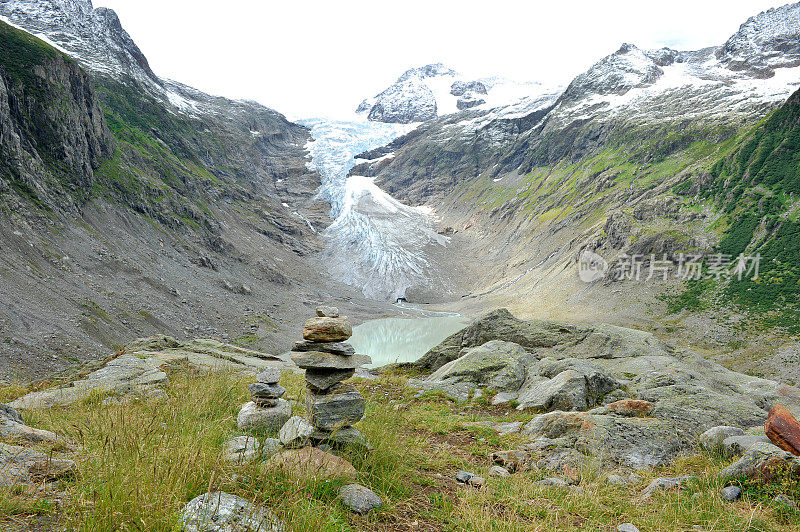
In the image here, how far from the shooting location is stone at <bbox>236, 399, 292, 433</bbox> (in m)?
6.89

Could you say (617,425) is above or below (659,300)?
above

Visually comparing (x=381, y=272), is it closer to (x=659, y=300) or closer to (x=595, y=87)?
(x=659, y=300)

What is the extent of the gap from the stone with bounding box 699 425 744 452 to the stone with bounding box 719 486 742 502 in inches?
98.4

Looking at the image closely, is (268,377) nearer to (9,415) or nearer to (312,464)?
(312,464)

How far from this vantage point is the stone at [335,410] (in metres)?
6.66

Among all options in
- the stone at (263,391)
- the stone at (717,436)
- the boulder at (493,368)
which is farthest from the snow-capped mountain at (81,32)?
the stone at (717,436)

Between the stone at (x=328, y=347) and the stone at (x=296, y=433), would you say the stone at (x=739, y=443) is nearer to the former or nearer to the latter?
the stone at (x=328, y=347)

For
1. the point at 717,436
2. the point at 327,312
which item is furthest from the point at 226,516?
the point at 717,436

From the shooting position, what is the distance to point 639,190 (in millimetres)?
95062

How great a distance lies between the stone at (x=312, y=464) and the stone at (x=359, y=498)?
0.22 meters

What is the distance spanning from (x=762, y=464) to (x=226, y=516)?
7.63 metres

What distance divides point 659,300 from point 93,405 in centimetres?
7587

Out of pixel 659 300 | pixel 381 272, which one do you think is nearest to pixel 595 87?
pixel 381 272

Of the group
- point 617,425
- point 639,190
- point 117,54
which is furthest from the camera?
point 117,54
